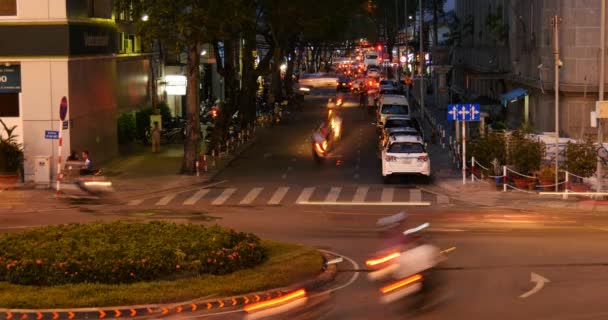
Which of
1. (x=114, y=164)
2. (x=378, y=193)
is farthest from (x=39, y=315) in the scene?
(x=114, y=164)

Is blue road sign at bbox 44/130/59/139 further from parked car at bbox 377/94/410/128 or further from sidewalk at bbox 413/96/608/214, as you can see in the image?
parked car at bbox 377/94/410/128

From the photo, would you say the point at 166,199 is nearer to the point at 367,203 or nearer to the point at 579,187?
the point at 367,203

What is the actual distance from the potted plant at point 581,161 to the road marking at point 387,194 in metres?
5.82

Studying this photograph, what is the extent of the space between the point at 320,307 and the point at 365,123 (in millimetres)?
51642

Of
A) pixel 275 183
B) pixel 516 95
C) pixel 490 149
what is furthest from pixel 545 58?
pixel 275 183

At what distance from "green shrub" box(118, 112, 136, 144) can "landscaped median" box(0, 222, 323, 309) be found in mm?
30828

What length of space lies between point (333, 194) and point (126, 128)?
19.8 meters

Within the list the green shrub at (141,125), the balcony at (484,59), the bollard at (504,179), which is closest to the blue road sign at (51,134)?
the bollard at (504,179)

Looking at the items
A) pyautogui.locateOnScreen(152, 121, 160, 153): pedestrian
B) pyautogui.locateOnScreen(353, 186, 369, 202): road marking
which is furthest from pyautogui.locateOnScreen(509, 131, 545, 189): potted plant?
pyautogui.locateOnScreen(152, 121, 160, 153): pedestrian

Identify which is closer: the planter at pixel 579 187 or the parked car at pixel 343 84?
the planter at pixel 579 187

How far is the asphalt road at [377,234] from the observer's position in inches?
707

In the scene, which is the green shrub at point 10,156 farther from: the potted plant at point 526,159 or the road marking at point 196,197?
the potted plant at point 526,159

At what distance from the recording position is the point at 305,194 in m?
35.4

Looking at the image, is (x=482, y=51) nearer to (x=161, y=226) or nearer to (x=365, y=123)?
(x=365, y=123)
